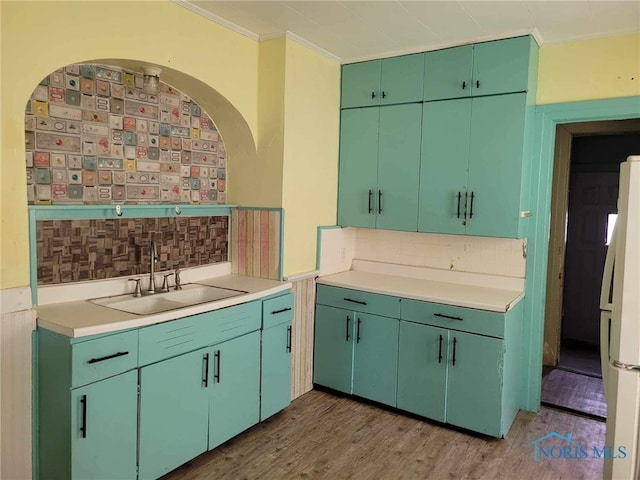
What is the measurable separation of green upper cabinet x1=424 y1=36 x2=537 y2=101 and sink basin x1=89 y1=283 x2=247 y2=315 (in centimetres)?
198

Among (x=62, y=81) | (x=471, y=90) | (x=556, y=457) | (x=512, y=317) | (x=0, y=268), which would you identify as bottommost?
(x=556, y=457)

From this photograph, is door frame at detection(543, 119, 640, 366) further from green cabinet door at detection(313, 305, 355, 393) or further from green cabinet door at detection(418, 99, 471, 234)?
green cabinet door at detection(313, 305, 355, 393)

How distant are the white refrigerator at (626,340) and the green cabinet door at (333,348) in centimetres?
181

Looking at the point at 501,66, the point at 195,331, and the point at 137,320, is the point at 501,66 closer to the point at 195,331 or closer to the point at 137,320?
the point at 195,331

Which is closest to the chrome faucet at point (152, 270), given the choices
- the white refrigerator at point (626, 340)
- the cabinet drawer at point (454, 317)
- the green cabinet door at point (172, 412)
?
the green cabinet door at point (172, 412)

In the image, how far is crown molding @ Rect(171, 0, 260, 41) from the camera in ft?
9.16

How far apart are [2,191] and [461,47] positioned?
2836 millimetres

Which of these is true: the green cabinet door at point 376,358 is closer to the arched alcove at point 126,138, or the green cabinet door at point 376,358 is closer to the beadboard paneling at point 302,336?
the beadboard paneling at point 302,336

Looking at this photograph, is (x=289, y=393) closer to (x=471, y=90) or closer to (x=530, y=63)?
(x=471, y=90)

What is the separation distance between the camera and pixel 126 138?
284 cm

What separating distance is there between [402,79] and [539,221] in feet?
4.61

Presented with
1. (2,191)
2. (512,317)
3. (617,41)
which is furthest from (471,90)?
(2,191)

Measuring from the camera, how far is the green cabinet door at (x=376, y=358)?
3381 millimetres

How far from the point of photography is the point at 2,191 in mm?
2115
